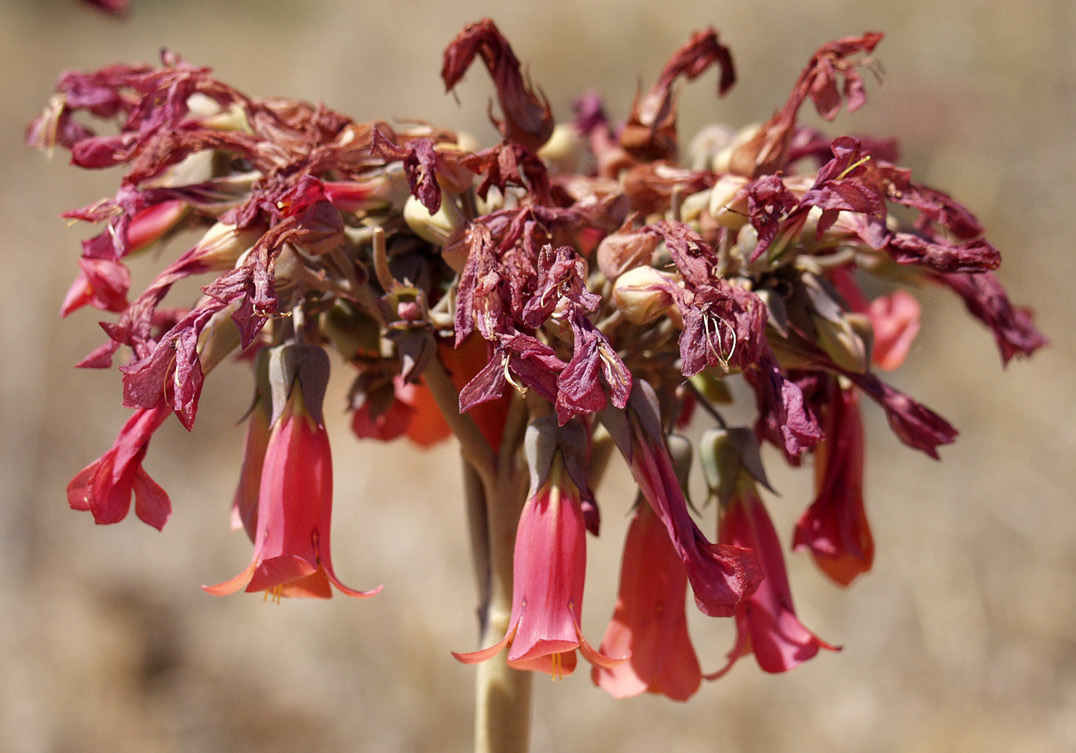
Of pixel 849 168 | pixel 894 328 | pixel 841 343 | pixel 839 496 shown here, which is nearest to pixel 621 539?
pixel 894 328

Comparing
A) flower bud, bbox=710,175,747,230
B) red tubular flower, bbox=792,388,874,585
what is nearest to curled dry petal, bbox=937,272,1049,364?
red tubular flower, bbox=792,388,874,585

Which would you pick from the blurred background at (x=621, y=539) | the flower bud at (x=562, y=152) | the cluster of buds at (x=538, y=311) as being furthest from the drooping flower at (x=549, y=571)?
the blurred background at (x=621, y=539)

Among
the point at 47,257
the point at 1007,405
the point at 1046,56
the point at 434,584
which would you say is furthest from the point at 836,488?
the point at 47,257

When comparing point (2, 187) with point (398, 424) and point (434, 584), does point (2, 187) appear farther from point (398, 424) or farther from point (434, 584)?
point (398, 424)

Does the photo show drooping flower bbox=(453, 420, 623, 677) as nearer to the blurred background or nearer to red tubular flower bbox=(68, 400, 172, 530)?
red tubular flower bbox=(68, 400, 172, 530)

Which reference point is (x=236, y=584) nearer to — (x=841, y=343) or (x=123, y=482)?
(x=123, y=482)

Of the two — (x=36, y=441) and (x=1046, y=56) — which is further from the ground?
(x=1046, y=56)

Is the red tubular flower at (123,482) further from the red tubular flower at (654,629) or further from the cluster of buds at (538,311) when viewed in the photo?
the red tubular flower at (654,629)
